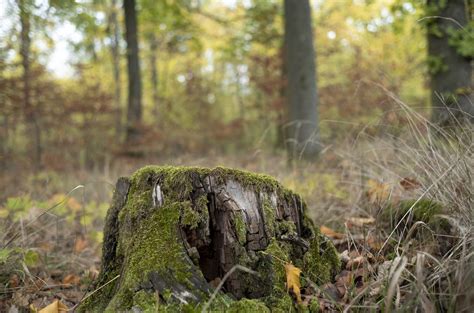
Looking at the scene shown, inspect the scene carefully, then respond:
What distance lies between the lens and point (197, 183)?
206cm

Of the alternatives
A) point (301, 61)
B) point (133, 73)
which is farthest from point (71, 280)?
point (133, 73)

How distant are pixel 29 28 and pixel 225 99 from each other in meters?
12.5

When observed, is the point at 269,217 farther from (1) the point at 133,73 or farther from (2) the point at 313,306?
(1) the point at 133,73

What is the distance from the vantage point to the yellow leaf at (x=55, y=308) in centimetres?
207

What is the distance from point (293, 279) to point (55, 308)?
122cm

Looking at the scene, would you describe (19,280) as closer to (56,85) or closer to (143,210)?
(143,210)

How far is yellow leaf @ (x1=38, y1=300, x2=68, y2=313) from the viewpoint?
2074mm

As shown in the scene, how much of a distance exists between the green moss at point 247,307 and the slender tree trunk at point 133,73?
34.5 feet

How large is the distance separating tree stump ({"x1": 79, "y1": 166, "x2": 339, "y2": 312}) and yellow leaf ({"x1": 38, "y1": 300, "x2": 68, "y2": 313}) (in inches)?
5.5

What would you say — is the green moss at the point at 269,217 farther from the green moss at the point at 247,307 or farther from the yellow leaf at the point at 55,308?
the yellow leaf at the point at 55,308

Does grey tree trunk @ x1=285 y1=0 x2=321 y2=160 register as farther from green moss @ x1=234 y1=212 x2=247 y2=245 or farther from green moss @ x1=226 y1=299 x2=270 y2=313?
green moss @ x1=226 y1=299 x2=270 y2=313

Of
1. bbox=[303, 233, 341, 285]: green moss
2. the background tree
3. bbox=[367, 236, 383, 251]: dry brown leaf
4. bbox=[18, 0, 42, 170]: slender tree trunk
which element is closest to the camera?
bbox=[303, 233, 341, 285]: green moss

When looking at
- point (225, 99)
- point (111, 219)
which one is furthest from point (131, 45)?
point (111, 219)

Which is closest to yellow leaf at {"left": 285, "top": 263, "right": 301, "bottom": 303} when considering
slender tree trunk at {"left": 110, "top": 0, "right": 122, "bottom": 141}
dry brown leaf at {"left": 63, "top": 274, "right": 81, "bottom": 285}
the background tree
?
dry brown leaf at {"left": 63, "top": 274, "right": 81, "bottom": 285}
